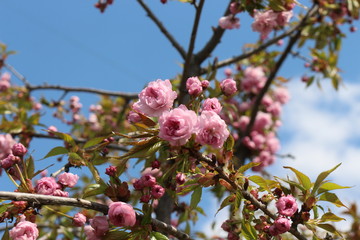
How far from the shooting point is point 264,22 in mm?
2773

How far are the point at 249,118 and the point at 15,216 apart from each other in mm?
3409

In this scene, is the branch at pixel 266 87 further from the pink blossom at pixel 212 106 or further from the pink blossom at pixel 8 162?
the pink blossom at pixel 8 162

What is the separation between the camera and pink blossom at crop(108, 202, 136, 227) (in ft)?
4.46

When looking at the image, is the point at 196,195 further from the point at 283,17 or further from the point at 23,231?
the point at 283,17

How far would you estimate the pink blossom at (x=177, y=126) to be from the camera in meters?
1.28

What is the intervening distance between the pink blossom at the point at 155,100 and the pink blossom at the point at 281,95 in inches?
153

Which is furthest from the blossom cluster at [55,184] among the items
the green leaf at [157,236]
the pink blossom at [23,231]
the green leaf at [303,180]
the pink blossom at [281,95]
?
the pink blossom at [281,95]

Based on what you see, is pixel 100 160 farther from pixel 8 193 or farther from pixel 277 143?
pixel 277 143

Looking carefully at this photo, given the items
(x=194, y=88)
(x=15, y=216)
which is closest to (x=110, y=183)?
(x=15, y=216)

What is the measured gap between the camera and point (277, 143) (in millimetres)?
4598

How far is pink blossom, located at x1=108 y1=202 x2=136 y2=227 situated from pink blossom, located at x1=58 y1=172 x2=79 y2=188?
41 cm

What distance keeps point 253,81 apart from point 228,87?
3096mm

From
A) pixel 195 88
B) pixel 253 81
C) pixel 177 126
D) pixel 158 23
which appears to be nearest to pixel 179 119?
pixel 177 126

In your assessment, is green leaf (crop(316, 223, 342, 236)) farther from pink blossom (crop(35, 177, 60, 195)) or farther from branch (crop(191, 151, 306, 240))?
pink blossom (crop(35, 177, 60, 195))
